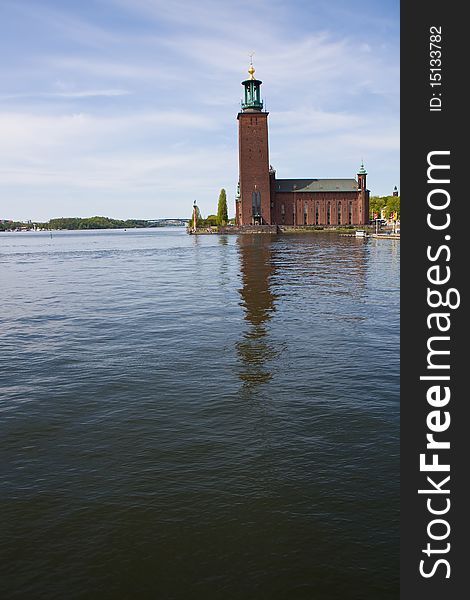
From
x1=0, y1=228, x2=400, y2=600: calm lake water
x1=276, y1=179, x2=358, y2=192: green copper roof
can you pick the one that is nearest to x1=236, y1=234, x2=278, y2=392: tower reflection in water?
x1=0, y1=228, x2=400, y2=600: calm lake water

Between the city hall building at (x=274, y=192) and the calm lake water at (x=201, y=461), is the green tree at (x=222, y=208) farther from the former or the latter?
the calm lake water at (x=201, y=461)

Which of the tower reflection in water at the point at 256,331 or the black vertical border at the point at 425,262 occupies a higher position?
the black vertical border at the point at 425,262

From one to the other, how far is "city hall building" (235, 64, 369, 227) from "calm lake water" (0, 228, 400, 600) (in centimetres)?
A: 10915

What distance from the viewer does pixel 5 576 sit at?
7.62m

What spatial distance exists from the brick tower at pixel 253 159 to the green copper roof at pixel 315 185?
1041cm

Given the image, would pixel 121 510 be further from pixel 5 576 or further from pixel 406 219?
pixel 406 219

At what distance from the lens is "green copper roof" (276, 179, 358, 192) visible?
140625mm

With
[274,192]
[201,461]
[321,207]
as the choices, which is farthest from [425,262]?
[321,207]

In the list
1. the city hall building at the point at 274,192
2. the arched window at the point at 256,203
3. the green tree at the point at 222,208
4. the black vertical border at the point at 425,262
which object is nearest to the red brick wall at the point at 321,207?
Answer: the city hall building at the point at 274,192

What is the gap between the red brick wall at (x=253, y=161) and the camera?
126125mm

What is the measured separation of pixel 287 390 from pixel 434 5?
10776 mm

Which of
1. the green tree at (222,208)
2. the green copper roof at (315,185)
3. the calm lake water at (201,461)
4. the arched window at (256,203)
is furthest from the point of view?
the green tree at (222,208)

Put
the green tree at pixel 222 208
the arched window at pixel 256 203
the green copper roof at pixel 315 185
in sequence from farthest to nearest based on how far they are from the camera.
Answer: the green tree at pixel 222 208
the green copper roof at pixel 315 185
the arched window at pixel 256 203

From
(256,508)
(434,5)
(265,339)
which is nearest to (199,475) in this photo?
(256,508)
